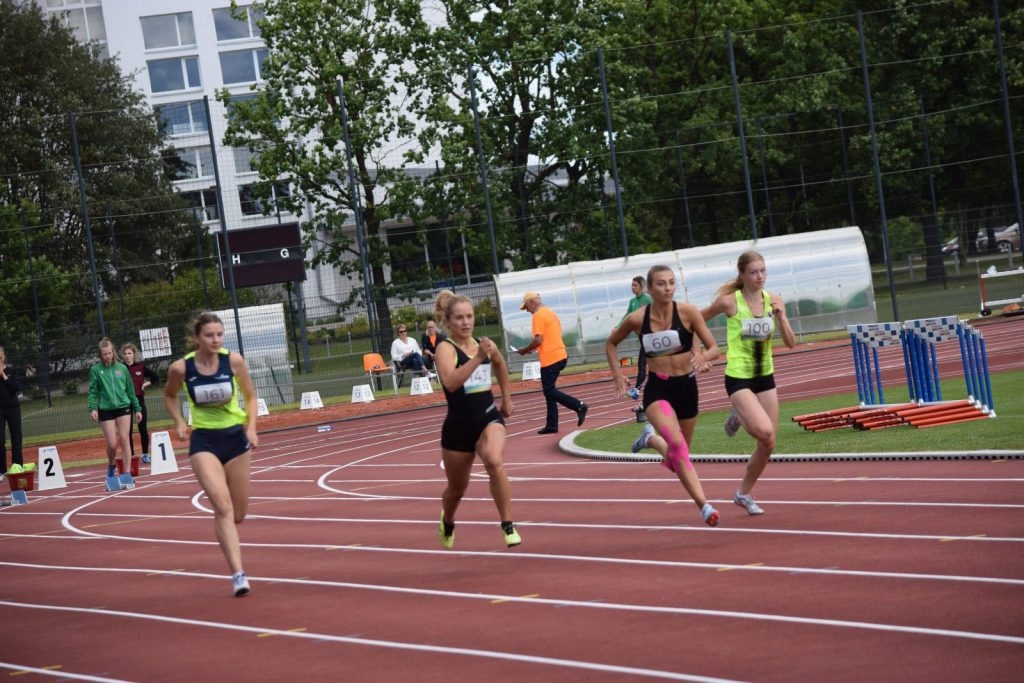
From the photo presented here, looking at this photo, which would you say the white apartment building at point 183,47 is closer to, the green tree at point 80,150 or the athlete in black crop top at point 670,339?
the green tree at point 80,150

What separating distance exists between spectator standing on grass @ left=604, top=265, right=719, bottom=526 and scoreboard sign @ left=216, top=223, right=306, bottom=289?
22.7 metres

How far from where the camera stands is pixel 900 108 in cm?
4709

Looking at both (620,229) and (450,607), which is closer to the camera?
(450,607)

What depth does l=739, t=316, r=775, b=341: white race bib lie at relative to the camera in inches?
404

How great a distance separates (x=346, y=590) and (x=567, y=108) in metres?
30.5

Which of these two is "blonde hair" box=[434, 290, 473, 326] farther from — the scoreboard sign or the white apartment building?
the white apartment building

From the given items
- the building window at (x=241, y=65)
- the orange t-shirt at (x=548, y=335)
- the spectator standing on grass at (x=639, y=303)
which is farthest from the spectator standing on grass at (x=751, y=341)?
the building window at (x=241, y=65)

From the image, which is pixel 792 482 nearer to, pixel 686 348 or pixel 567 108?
pixel 686 348

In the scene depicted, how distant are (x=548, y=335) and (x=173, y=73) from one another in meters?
61.7

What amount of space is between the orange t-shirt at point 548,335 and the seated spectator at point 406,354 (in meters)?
13.9

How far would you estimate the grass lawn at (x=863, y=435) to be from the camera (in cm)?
1298

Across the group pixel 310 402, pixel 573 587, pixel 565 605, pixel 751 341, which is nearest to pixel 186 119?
pixel 310 402

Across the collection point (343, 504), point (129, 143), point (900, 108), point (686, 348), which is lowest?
point (343, 504)

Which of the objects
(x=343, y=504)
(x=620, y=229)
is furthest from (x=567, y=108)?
(x=343, y=504)
